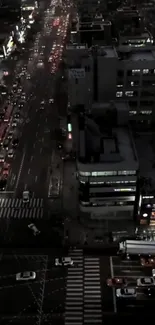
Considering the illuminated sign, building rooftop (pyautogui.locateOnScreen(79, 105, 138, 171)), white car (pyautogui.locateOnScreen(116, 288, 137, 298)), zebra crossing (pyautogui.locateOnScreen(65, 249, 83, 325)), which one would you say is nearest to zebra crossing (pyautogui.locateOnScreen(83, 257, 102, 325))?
zebra crossing (pyautogui.locateOnScreen(65, 249, 83, 325))

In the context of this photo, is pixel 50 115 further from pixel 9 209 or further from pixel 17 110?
pixel 9 209

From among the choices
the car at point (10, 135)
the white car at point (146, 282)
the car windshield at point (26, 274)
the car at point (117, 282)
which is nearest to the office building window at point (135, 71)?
the car at point (10, 135)

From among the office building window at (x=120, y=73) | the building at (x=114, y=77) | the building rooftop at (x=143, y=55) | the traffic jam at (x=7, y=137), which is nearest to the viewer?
the traffic jam at (x=7, y=137)

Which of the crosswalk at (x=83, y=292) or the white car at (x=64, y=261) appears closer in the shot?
the crosswalk at (x=83, y=292)

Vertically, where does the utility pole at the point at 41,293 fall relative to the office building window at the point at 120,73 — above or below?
below

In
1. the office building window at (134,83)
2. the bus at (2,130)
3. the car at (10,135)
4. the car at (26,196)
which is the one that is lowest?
the car at (26,196)

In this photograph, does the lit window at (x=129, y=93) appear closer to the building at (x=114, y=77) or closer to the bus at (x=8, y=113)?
the building at (x=114, y=77)
